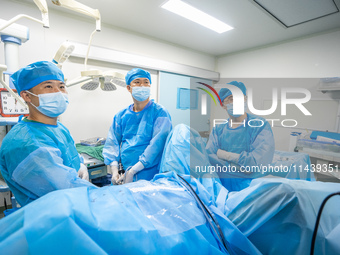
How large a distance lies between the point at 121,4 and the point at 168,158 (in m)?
1.82

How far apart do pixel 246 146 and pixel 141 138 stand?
85 centimetres

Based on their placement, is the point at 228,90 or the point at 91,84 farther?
the point at 91,84

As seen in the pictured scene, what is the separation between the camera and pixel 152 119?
159 cm

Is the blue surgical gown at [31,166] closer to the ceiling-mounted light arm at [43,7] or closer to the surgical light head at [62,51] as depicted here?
the surgical light head at [62,51]

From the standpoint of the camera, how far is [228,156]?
1.28 m

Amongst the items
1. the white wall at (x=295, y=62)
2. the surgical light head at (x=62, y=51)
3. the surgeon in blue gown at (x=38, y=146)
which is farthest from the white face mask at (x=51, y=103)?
the white wall at (x=295, y=62)

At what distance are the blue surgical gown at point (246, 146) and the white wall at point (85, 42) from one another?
176 cm

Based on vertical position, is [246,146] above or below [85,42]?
below

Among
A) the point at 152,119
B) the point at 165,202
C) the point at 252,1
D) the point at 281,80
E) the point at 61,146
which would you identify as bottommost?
the point at 165,202

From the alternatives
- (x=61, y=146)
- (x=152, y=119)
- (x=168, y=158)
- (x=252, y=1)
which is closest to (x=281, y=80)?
(x=252, y=1)

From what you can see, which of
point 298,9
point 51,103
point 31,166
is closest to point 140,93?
point 51,103

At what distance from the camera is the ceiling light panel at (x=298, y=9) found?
1779 millimetres

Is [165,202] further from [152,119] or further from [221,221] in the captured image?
[152,119]

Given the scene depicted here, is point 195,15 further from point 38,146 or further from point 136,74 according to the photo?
point 38,146
